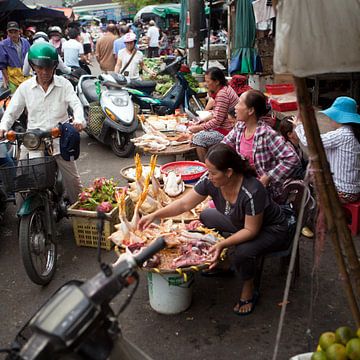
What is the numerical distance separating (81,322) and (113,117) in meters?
6.45

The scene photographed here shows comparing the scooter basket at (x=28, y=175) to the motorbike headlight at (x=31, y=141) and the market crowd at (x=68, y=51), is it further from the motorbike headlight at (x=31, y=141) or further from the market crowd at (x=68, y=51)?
the market crowd at (x=68, y=51)

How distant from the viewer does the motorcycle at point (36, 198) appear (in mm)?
3691

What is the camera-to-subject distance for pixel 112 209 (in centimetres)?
460

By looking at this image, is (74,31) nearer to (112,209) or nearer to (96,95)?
(96,95)

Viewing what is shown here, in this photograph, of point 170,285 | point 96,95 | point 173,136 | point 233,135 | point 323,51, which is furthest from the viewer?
point 96,95

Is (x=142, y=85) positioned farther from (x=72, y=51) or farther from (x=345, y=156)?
(x=345, y=156)

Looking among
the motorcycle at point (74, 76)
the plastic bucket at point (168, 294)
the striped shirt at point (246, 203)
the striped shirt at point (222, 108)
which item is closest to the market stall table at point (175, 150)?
the striped shirt at point (222, 108)

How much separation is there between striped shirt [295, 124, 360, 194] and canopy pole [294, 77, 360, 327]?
2267 millimetres

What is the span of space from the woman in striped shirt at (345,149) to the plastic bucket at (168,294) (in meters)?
1.94

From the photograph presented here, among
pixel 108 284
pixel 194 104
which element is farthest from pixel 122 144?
pixel 108 284

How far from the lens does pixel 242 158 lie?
3.34m

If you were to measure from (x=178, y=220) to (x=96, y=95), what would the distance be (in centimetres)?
541

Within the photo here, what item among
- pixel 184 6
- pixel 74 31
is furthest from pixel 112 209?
pixel 184 6

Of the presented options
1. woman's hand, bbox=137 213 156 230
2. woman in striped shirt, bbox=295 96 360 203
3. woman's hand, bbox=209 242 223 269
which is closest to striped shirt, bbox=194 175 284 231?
woman's hand, bbox=209 242 223 269
